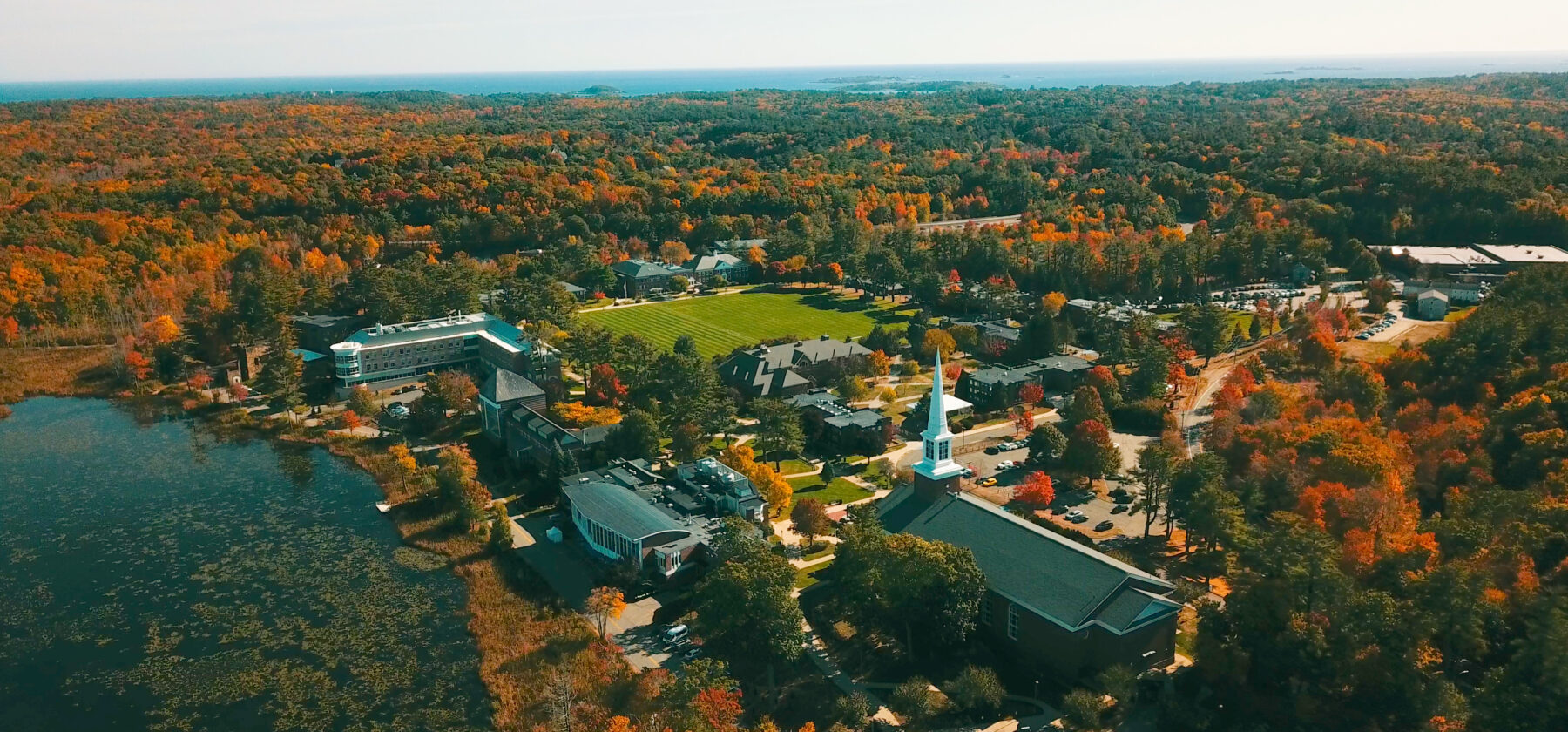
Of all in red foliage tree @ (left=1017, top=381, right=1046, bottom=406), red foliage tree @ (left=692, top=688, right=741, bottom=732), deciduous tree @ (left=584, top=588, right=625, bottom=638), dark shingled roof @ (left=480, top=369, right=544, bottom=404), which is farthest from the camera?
red foliage tree @ (left=1017, top=381, right=1046, bottom=406)

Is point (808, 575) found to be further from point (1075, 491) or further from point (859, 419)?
point (859, 419)

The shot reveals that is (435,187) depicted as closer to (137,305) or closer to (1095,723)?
(137,305)

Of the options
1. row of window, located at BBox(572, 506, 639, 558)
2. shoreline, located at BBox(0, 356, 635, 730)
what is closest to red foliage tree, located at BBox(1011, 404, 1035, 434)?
row of window, located at BBox(572, 506, 639, 558)

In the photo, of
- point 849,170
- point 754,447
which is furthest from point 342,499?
point 849,170

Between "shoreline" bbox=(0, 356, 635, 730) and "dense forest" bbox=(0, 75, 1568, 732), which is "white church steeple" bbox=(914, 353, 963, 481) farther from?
"shoreline" bbox=(0, 356, 635, 730)

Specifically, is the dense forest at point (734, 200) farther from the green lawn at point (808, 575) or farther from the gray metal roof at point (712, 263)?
the green lawn at point (808, 575)
